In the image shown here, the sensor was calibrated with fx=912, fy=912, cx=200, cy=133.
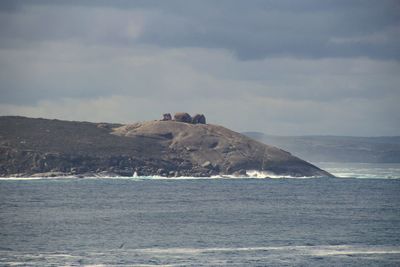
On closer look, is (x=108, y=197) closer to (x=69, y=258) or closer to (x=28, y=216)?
(x=28, y=216)

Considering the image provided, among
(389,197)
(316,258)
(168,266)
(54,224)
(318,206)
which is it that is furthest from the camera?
(389,197)

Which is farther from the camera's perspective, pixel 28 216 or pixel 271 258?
pixel 28 216

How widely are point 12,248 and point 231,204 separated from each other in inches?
2405

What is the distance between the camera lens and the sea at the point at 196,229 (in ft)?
244

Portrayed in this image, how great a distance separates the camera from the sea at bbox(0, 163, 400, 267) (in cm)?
7438

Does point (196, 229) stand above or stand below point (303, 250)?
above

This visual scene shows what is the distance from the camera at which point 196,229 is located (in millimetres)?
97125

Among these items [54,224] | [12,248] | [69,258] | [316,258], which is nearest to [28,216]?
[54,224]

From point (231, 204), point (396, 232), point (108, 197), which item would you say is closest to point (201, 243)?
point (396, 232)

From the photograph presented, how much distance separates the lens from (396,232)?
312ft

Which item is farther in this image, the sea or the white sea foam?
the white sea foam

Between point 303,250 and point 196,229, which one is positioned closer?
point 303,250

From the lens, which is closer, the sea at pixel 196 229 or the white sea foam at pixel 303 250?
the sea at pixel 196 229

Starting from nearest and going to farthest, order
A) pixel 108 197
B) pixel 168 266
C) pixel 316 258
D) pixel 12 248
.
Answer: pixel 168 266 → pixel 316 258 → pixel 12 248 → pixel 108 197
